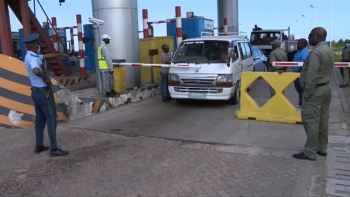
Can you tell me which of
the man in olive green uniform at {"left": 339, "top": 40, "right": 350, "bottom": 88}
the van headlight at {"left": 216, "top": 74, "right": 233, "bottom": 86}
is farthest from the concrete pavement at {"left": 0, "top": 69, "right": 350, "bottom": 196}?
the man in olive green uniform at {"left": 339, "top": 40, "right": 350, "bottom": 88}

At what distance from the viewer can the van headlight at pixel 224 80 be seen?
29.8 ft

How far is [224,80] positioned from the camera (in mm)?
9070

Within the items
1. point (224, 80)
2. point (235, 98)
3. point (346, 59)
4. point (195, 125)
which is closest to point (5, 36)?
point (224, 80)

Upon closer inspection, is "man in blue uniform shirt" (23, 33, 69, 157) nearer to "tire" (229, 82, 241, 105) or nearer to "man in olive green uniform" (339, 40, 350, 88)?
"tire" (229, 82, 241, 105)

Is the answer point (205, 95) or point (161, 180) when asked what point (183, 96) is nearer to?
point (205, 95)

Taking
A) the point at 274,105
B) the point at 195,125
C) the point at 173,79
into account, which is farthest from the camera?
the point at 173,79

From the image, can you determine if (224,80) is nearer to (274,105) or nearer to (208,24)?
(274,105)

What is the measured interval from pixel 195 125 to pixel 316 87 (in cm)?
306

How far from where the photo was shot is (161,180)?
15.4 feet

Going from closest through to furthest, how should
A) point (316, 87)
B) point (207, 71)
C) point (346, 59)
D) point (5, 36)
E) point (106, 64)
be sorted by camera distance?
point (316, 87) → point (207, 71) → point (106, 64) → point (5, 36) → point (346, 59)

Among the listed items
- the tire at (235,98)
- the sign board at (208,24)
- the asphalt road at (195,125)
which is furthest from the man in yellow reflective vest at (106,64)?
the sign board at (208,24)

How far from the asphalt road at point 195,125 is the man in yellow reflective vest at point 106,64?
2.20ft

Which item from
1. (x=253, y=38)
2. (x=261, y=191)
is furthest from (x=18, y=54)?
(x=261, y=191)

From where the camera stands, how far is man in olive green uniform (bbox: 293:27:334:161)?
5129 mm
